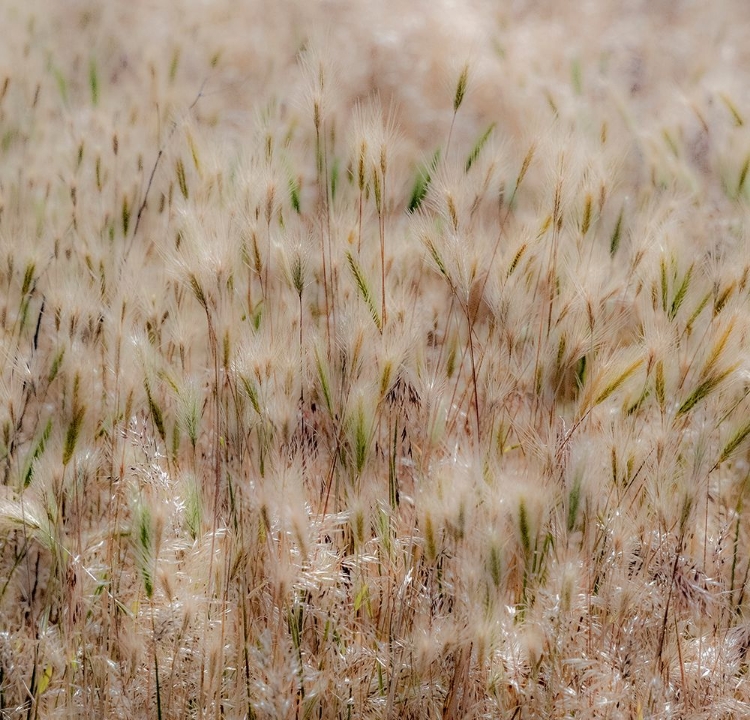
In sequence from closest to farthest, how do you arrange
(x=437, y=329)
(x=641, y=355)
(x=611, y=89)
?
(x=641, y=355) → (x=437, y=329) → (x=611, y=89)

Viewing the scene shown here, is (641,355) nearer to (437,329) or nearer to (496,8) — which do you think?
(437,329)

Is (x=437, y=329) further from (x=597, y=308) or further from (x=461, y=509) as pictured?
(x=461, y=509)

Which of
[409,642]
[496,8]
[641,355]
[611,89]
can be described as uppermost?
[496,8]

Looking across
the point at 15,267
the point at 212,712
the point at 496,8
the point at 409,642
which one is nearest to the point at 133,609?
the point at 212,712

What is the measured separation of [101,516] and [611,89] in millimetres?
1677

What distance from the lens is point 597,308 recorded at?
2.72 feet

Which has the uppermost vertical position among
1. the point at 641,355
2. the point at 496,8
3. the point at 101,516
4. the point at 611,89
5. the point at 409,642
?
the point at 496,8

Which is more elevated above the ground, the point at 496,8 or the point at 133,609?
the point at 496,8

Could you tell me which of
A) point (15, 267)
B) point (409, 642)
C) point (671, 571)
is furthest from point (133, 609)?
point (671, 571)

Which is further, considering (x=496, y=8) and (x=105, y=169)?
(x=496, y=8)

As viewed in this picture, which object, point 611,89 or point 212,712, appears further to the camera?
point 611,89

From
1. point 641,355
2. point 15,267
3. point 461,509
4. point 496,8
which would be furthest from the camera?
point 496,8

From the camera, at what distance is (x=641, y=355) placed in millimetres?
848

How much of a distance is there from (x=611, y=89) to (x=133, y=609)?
1772 millimetres
